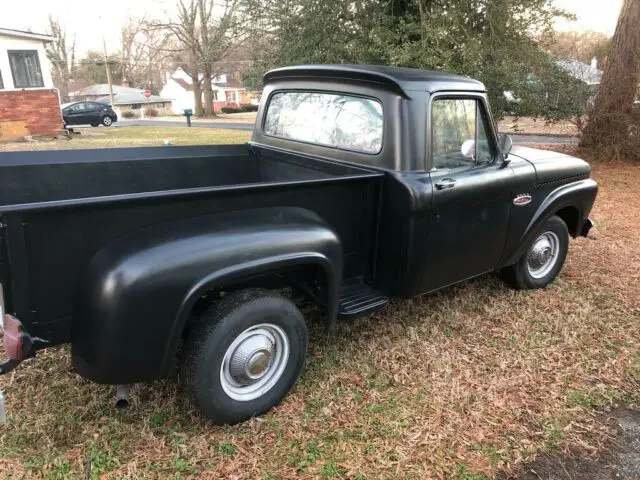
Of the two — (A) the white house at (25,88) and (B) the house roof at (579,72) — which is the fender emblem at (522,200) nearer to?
(B) the house roof at (579,72)

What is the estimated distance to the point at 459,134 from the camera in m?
3.43

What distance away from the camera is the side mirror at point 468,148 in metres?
3.43

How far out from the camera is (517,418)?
2.83m

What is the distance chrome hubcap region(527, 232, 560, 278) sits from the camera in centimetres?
Answer: 432

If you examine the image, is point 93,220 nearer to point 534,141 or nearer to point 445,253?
point 445,253

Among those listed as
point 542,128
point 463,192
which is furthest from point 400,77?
point 542,128

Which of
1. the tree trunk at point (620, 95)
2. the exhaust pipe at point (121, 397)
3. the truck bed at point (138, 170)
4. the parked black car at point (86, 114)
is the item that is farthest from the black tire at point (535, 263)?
the parked black car at point (86, 114)

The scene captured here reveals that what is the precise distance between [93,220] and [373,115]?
1.89 meters

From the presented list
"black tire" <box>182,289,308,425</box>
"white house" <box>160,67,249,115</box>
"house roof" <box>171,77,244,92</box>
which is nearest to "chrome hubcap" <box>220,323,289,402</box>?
"black tire" <box>182,289,308,425</box>

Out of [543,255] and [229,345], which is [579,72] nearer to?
[543,255]

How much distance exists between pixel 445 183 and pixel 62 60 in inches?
2503

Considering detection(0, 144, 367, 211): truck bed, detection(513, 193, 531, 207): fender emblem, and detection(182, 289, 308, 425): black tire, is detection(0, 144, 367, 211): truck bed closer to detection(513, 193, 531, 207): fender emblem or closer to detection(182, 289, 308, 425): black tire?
detection(182, 289, 308, 425): black tire

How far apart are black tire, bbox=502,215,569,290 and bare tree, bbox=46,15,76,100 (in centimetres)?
6098

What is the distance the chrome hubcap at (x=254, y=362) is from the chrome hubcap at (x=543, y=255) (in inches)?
100
